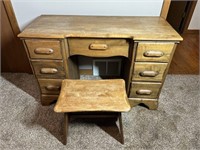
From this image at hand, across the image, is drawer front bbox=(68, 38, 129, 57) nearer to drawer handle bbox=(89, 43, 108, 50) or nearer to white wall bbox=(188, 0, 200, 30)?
drawer handle bbox=(89, 43, 108, 50)

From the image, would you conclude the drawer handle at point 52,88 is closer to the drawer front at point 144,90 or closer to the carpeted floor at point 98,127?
the carpeted floor at point 98,127

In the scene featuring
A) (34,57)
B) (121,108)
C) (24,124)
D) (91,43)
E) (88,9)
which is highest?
(88,9)

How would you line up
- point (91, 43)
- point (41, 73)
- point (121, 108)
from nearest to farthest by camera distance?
point (121, 108) < point (91, 43) < point (41, 73)

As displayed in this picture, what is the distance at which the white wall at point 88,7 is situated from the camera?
135cm

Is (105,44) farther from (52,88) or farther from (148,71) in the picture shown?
(52,88)

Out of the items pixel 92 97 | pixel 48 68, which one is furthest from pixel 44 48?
pixel 92 97

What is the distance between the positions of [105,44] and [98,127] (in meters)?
0.69

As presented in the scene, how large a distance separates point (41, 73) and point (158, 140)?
3.55 feet

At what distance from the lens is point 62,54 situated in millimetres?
1133

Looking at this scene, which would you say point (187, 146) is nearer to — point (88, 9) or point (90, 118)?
point (90, 118)

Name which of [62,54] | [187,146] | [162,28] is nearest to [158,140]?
[187,146]

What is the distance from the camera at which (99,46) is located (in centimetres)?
111

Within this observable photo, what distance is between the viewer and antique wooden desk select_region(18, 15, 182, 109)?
3.44 ft

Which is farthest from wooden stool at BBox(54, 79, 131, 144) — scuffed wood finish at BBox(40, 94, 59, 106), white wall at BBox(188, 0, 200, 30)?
white wall at BBox(188, 0, 200, 30)
